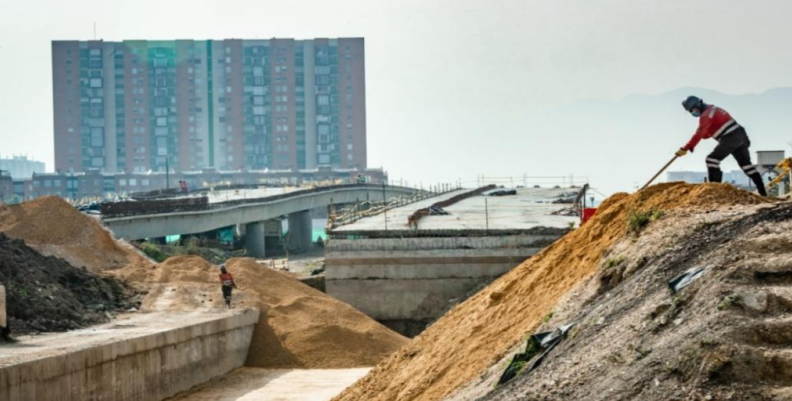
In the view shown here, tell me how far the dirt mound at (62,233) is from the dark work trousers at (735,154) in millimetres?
23142

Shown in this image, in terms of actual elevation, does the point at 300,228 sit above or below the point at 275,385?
above

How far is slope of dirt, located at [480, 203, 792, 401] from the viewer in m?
9.43

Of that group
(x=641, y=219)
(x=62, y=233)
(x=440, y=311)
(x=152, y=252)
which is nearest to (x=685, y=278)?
(x=641, y=219)

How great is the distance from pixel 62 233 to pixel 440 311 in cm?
1215

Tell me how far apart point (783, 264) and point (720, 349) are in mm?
1439

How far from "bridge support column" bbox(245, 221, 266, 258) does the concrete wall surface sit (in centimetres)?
4987

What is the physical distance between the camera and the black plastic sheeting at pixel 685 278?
1105cm

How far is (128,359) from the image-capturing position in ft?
79.5

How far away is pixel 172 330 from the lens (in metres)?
26.4

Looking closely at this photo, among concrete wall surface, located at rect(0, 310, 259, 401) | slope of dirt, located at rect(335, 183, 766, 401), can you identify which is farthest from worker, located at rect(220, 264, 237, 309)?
slope of dirt, located at rect(335, 183, 766, 401)

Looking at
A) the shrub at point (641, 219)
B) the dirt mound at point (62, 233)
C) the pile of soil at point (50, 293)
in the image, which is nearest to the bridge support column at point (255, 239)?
the dirt mound at point (62, 233)

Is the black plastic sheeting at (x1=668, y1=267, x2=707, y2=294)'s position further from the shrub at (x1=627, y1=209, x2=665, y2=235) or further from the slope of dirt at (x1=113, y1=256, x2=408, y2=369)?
the slope of dirt at (x1=113, y1=256, x2=408, y2=369)

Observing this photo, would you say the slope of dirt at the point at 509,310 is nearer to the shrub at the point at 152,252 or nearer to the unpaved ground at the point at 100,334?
the unpaved ground at the point at 100,334

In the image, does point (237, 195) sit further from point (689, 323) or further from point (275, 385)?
point (689, 323)
